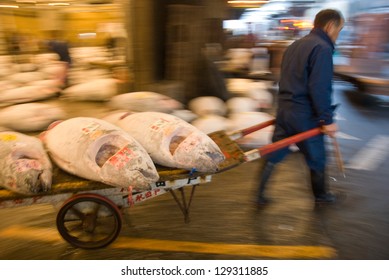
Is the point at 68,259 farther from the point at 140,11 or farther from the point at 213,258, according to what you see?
the point at 140,11

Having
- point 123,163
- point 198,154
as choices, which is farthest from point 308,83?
point 123,163

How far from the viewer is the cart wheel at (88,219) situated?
255 cm

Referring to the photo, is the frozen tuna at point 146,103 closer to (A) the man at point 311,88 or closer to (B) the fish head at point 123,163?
(A) the man at point 311,88

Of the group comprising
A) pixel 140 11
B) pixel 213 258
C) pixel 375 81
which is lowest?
pixel 213 258

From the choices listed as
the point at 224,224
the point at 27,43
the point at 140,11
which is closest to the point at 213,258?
the point at 224,224

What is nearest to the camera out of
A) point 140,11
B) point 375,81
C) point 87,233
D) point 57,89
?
point 87,233

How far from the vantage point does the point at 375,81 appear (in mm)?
7629

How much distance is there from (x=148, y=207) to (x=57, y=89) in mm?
5781

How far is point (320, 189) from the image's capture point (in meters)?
3.46

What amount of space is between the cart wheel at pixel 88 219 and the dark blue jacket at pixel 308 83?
176 centimetres

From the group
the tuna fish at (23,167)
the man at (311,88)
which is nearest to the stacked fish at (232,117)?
the man at (311,88)

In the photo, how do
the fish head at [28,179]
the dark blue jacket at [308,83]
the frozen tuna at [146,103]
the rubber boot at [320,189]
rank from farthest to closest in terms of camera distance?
the frozen tuna at [146,103] < the rubber boot at [320,189] < the dark blue jacket at [308,83] < the fish head at [28,179]

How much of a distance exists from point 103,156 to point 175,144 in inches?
21.3

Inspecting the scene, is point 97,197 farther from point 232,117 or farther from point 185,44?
point 185,44
